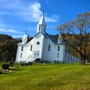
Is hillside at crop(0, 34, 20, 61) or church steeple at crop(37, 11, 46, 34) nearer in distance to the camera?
church steeple at crop(37, 11, 46, 34)

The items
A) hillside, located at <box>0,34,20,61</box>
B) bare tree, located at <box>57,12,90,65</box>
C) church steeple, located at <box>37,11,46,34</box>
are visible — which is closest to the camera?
bare tree, located at <box>57,12,90,65</box>

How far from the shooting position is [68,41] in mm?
73438

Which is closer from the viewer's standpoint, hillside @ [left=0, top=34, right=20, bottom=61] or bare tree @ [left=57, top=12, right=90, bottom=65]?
bare tree @ [left=57, top=12, right=90, bottom=65]

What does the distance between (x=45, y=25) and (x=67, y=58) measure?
48.0 ft

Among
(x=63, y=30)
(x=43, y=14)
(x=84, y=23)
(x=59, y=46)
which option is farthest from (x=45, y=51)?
(x=84, y=23)

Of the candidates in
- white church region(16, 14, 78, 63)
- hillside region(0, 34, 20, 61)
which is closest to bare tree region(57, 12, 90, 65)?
white church region(16, 14, 78, 63)

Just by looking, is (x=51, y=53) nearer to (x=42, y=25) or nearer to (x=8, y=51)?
(x=42, y=25)

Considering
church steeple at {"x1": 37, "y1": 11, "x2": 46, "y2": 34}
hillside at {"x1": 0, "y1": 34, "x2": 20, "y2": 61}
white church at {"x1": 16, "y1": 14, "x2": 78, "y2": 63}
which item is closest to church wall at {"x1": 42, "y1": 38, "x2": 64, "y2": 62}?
white church at {"x1": 16, "y1": 14, "x2": 78, "y2": 63}

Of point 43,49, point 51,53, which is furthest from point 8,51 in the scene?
point 51,53

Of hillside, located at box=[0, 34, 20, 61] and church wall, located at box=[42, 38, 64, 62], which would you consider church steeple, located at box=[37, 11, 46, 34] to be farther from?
hillside, located at box=[0, 34, 20, 61]

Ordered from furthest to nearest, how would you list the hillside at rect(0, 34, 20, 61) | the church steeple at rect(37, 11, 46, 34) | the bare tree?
the hillside at rect(0, 34, 20, 61)
the church steeple at rect(37, 11, 46, 34)
the bare tree

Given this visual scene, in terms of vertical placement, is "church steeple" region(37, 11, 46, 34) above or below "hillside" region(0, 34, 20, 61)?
above

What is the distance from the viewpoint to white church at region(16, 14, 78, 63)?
3543 inches

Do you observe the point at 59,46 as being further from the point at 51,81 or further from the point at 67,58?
the point at 51,81
